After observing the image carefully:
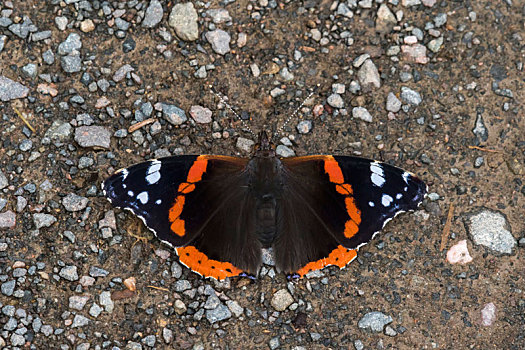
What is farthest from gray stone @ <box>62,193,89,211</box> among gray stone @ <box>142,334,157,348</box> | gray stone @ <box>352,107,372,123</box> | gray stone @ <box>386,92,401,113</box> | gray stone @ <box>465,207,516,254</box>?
gray stone @ <box>465,207,516,254</box>

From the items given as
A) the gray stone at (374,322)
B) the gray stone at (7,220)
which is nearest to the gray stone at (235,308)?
the gray stone at (374,322)

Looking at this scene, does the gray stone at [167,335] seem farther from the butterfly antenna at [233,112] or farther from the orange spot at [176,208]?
the butterfly antenna at [233,112]

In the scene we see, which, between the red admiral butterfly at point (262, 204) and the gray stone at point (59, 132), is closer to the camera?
the red admiral butterfly at point (262, 204)

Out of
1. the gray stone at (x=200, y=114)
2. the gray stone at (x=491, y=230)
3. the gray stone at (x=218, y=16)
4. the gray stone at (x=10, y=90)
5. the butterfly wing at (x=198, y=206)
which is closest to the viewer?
the butterfly wing at (x=198, y=206)

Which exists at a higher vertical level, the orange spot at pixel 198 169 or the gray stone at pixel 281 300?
the orange spot at pixel 198 169

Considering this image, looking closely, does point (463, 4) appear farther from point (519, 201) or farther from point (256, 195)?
point (256, 195)

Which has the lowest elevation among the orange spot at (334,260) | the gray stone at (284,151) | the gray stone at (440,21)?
the orange spot at (334,260)

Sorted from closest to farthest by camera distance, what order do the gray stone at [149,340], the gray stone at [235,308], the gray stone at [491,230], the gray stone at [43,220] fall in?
the gray stone at [149,340] < the gray stone at [235,308] < the gray stone at [43,220] < the gray stone at [491,230]

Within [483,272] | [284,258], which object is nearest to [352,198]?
[284,258]
